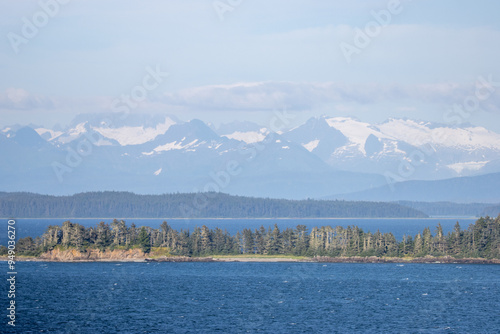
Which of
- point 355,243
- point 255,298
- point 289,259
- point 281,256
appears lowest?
point 255,298

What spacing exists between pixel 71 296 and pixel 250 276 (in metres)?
44.9

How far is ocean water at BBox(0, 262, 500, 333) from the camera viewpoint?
10144 cm

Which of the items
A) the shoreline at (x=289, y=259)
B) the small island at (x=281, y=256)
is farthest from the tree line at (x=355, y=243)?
the shoreline at (x=289, y=259)

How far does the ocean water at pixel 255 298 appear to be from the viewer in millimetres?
101438

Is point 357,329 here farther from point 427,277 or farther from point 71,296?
point 427,277

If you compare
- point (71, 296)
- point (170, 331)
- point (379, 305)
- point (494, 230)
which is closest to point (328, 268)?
point (494, 230)

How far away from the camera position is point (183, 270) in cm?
17312

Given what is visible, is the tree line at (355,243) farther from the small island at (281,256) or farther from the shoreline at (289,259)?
the shoreline at (289,259)

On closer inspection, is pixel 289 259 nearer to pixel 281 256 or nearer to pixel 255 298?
pixel 281 256

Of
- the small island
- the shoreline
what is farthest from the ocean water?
the small island

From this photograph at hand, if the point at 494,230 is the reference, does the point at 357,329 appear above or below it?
below

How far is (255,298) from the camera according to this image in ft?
417

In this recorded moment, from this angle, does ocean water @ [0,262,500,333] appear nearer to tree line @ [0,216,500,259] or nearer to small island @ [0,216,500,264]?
small island @ [0,216,500,264]

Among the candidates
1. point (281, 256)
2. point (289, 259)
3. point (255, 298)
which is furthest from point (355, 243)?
point (255, 298)
